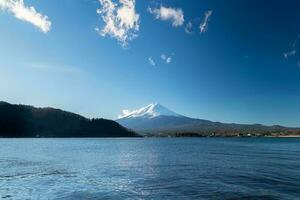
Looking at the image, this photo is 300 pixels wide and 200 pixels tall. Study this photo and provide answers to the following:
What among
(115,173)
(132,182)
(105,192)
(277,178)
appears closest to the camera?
(105,192)

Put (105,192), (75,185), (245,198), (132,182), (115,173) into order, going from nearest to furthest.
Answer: (245,198), (105,192), (75,185), (132,182), (115,173)

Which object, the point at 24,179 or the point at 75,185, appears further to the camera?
the point at 24,179

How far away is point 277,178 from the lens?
166 feet

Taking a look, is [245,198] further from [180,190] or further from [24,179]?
[24,179]

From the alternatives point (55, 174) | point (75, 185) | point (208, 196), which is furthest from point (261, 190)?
point (55, 174)

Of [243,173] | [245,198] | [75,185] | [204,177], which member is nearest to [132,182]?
[75,185]

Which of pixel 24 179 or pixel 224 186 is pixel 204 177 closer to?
pixel 224 186

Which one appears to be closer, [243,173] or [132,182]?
[132,182]

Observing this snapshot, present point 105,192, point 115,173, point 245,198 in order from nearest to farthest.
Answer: point 245,198 < point 105,192 < point 115,173

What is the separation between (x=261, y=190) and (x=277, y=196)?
11.8 ft

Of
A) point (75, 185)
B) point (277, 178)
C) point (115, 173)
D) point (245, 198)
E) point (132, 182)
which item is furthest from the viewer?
point (115, 173)

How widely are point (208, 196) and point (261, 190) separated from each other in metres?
7.31

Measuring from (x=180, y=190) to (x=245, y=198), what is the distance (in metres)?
7.57

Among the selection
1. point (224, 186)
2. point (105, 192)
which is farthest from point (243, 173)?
point (105, 192)
